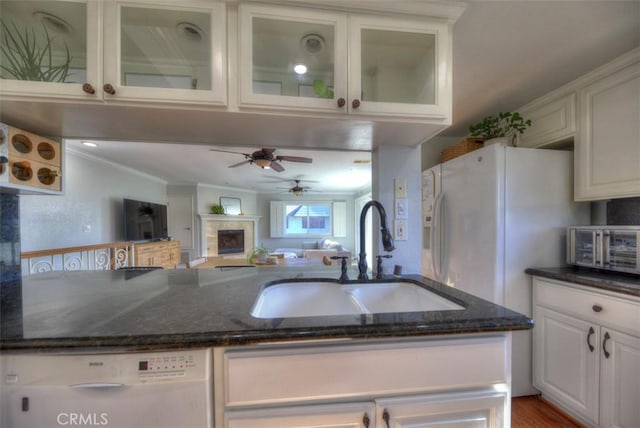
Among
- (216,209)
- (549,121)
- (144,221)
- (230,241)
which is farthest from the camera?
(230,241)

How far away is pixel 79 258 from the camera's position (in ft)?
11.4

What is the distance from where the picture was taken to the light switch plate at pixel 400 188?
4.88ft

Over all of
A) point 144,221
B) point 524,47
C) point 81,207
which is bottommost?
point 144,221

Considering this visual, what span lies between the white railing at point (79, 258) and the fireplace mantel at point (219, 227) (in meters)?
2.03

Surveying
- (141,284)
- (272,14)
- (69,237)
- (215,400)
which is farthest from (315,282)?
(69,237)

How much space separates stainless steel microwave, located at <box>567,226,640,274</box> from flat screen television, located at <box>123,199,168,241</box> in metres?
5.81

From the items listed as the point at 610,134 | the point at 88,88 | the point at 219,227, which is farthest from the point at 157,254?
the point at 610,134

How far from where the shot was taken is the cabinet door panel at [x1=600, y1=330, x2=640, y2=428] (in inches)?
47.6

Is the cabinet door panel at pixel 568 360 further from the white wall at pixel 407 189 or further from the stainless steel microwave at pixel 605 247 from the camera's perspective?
the white wall at pixel 407 189

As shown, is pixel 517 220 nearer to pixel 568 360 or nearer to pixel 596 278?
pixel 596 278

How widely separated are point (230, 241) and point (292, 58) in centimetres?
647

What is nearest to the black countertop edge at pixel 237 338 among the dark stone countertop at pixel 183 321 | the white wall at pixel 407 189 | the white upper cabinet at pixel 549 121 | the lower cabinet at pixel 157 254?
the dark stone countertop at pixel 183 321

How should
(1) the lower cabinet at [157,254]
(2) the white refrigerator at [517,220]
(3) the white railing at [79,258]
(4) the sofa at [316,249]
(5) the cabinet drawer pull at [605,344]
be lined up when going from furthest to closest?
(4) the sofa at [316,249] < (1) the lower cabinet at [157,254] < (3) the white railing at [79,258] < (2) the white refrigerator at [517,220] < (5) the cabinet drawer pull at [605,344]

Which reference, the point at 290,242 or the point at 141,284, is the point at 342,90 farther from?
the point at 290,242
